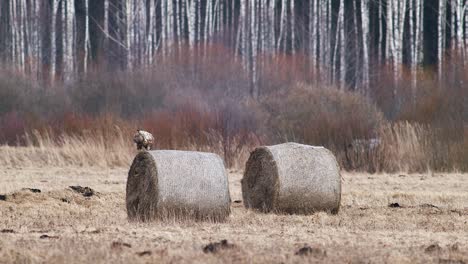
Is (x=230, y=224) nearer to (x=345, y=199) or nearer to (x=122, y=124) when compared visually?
(x=345, y=199)

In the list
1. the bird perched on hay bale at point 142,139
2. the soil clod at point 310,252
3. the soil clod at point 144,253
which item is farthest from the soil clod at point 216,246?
the bird perched on hay bale at point 142,139

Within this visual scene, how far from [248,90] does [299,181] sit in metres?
24.0

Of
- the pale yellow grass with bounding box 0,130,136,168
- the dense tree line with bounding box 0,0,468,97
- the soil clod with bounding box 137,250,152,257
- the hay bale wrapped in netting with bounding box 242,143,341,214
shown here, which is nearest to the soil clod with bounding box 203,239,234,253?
the soil clod with bounding box 137,250,152,257

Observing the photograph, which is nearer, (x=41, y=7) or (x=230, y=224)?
(x=230, y=224)

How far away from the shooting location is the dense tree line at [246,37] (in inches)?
1663

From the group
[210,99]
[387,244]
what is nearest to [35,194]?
[387,244]

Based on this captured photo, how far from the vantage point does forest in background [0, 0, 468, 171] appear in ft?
89.7

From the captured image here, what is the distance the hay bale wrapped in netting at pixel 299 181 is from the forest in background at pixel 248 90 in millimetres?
9925

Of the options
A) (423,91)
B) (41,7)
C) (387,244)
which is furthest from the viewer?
(41,7)

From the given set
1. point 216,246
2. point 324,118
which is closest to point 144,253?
point 216,246

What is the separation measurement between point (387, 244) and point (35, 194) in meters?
7.16

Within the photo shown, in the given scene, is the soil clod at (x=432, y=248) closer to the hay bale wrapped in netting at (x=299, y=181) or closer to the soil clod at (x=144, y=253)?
the soil clod at (x=144, y=253)

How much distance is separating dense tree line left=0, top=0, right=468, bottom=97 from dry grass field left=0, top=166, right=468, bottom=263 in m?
17.3

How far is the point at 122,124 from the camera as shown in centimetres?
2994
